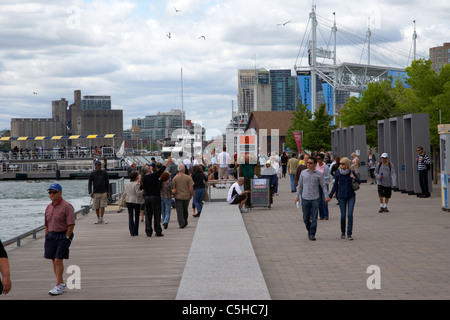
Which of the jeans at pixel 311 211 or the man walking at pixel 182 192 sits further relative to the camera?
the man walking at pixel 182 192

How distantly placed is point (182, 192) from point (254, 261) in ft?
25.6

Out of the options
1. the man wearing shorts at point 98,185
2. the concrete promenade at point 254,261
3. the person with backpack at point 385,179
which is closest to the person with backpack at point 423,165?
the person with backpack at point 385,179

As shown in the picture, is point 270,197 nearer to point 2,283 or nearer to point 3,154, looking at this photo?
point 2,283

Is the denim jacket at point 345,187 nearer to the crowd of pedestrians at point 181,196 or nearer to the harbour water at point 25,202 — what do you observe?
the crowd of pedestrians at point 181,196

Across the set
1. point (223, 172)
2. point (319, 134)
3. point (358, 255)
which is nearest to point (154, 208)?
point (358, 255)

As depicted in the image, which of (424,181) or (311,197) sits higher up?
(311,197)

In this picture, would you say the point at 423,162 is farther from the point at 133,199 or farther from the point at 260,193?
the point at 133,199

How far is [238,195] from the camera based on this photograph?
2364 cm

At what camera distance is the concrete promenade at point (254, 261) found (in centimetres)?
945

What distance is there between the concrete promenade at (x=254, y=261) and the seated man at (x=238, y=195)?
2.73m

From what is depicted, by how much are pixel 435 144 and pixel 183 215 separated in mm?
22077

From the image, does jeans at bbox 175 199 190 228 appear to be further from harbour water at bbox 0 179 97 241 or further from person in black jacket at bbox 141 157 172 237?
harbour water at bbox 0 179 97 241

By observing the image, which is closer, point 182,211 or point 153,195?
point 153,195
